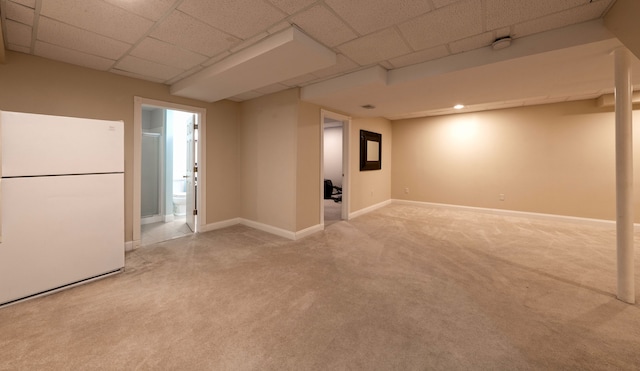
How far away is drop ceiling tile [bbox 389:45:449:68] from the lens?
8.54 ft

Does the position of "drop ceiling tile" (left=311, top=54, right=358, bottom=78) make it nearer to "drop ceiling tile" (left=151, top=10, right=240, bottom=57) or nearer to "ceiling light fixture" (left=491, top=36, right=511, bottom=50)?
"drop ceiling tile" (left=151, top=10, right=240, bottom=57)

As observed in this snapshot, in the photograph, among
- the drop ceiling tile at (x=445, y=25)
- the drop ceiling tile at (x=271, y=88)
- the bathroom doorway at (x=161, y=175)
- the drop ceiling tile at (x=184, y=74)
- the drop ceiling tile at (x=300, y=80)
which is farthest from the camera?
the bathroom doorway at (x=161, y=175)

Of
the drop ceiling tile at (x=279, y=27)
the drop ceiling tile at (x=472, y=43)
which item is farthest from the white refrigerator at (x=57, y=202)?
the drop ceiling tile at (x=472, y=43)

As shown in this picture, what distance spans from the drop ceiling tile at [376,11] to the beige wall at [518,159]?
191 inches

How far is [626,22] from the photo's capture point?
5.62 feet

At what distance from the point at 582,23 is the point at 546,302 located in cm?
242

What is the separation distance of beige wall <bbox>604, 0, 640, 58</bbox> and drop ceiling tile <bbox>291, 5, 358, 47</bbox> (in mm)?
1903

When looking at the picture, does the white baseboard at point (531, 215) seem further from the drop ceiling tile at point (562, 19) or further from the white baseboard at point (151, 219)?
the white baseboard at point (151, 219)

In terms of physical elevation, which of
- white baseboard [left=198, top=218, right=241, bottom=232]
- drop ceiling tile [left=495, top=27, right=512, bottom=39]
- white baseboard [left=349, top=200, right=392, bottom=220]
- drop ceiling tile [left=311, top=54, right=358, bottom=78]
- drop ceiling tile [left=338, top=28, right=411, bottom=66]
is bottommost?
white baseboard [left=198, top=218, right=241, bottom=232]

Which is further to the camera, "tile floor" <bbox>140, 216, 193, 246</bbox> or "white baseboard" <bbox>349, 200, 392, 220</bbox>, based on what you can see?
"white baseboard" <bbox>349, 200, 392, 220</bbox>

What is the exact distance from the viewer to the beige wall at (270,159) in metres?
3.92

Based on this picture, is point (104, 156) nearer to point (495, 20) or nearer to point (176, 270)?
point (176, 270)

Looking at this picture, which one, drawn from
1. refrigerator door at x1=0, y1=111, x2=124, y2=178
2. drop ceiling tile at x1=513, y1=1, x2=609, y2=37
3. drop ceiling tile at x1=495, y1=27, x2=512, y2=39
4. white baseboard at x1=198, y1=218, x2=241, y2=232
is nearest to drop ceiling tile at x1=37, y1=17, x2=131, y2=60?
refrigerator door at x1=0, y1=111, x2=124, y2=178

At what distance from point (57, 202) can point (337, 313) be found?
273 centimetres
